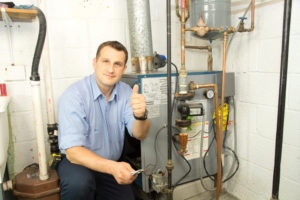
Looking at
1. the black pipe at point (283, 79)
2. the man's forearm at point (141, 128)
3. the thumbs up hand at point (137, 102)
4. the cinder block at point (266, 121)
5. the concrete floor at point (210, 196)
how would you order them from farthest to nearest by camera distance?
the concrete floor at point (210, 196) → the cinder block at point (266, 121) → the man's forearm at point (141, 128) → the thumbs up hand at point (137, 102) → the black pipe at point (283, 79)

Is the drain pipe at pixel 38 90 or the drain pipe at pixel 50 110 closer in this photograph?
the drain pipe at pixel 38 90

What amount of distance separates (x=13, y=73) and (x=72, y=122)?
57 cm

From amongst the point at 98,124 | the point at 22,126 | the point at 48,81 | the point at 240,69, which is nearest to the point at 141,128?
the point at 98,124

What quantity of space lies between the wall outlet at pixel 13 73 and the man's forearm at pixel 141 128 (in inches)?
30.1

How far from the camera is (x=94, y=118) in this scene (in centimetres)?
135

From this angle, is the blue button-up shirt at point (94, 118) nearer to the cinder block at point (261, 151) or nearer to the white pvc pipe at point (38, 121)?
the white pvc pipe at point (38, 121)

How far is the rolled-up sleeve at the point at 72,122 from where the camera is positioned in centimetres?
117

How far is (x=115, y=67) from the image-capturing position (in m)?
1.37

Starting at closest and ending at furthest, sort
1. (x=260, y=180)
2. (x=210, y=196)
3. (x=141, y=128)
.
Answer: (x=141, y=128) < (x=260, y=180) < (x=210, y=196)

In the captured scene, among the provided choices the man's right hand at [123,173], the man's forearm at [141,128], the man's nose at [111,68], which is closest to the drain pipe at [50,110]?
the man's nose at [111,68]

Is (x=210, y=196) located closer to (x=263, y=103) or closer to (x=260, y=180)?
(x=260, y=180)

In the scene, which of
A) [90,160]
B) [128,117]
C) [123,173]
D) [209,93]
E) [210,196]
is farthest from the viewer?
[210,196]

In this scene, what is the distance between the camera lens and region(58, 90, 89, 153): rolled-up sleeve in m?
1.17

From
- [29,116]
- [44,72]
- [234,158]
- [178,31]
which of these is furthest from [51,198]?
[178,31]
